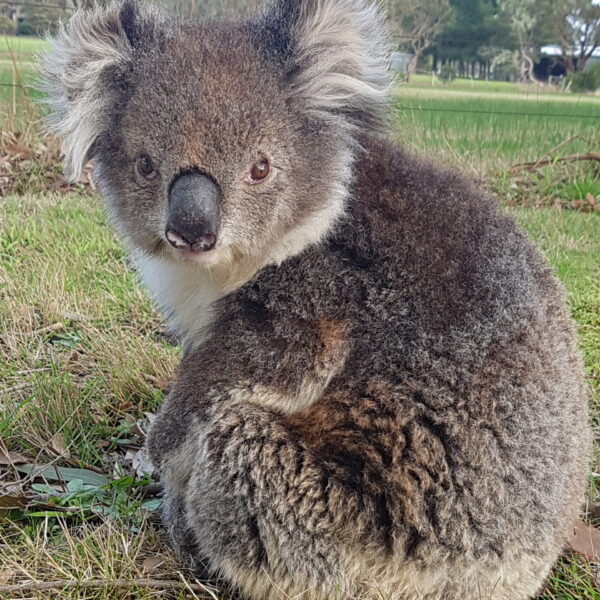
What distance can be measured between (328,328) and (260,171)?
21.9 inches

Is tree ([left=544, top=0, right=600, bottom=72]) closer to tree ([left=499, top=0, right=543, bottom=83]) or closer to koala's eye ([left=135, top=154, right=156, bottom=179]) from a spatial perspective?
tree ([left=499, top=0, right=543, bottom=83])

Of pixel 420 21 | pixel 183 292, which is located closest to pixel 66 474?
pixel 183 292

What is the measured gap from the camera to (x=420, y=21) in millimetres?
10961

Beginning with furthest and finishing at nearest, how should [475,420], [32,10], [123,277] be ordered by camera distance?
[32,10], [123,277], [475,420]

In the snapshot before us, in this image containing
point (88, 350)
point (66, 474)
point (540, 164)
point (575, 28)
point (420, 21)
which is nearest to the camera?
point (66, 474)

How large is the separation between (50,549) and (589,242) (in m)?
5.21

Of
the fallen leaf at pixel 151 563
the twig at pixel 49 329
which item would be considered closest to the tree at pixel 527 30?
the twig at pixel 49 329

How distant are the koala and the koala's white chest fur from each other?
0.05ft

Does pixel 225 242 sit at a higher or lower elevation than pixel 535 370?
higher

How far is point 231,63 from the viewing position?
241 cm

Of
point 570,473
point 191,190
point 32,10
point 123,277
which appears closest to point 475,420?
point 570,473

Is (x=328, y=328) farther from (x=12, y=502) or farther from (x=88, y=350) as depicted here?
(x=88, y=350)

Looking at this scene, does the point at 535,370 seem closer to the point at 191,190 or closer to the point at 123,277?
the point at 191,190

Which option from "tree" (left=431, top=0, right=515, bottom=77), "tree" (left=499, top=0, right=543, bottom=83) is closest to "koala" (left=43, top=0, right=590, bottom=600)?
"tree" (left=431, top=0, right=515, bottom=77)
